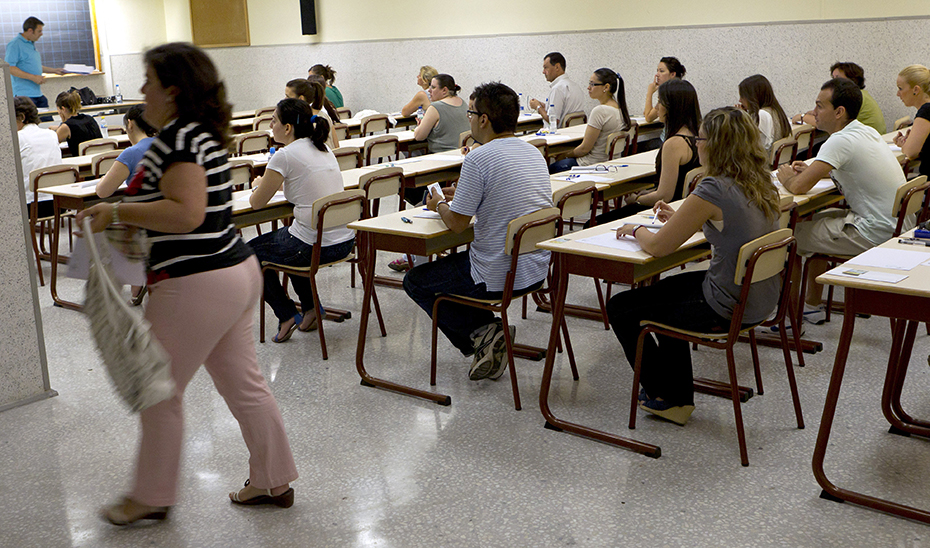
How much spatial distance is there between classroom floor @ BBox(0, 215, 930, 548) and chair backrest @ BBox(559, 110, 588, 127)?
14.4 feet

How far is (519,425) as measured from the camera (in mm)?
3229

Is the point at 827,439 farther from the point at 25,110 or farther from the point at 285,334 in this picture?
the point at 25,110

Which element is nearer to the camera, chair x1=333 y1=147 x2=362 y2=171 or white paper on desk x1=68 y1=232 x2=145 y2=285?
white paper on desk x1=68 y1=232 x2=145 y2=285

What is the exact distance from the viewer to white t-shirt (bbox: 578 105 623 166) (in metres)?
6.30

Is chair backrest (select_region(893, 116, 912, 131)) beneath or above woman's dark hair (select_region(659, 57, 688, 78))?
beneath

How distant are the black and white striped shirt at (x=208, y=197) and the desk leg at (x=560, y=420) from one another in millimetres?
1268

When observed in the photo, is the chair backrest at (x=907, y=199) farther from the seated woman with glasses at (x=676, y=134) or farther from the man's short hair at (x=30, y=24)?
the man's short hair at (x=30, y=24)

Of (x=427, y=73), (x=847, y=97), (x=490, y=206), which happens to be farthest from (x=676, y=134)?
(x=427, y=73)

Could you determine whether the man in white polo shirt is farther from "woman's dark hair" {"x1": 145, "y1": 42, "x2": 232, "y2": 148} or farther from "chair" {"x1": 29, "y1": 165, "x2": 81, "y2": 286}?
"chair" {"x1": 29, "y1": 165, "x2": 81, "y2": 286}

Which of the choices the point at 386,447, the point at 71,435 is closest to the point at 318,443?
the point at 386,447

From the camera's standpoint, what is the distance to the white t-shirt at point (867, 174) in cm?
401

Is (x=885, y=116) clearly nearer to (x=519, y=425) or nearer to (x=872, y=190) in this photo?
(x=872, y=190)

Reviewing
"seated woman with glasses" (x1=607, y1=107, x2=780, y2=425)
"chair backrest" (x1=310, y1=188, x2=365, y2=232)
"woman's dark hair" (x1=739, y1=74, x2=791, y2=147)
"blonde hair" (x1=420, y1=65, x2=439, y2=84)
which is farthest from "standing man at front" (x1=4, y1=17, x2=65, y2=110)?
"seated woman with glasses" (x1=607, y1=107, x2=780, y2=425)

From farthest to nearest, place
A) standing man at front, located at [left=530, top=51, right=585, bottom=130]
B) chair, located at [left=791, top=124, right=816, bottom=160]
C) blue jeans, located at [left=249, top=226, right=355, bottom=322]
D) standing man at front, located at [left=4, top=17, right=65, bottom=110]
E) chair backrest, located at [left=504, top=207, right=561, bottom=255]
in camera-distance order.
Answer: standing man at front, located at [left=4, top=17, right=65, bottom=110] < standing man at front, located at [left=530, top=51, right=585, bottom=130] < chair, located at [left=791, top=124, right=816, bottom=160] < blue jeans, located at [left=249, top=226, right=355, bottom=322] < chair backrest, located at [left=504, top=207, right=561, bottom=255]
